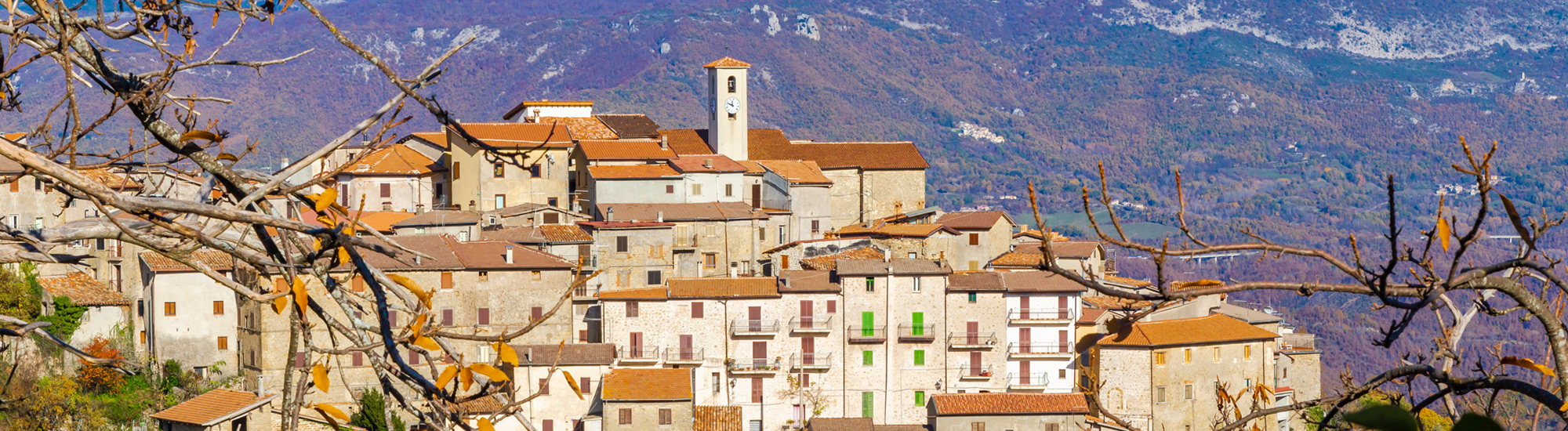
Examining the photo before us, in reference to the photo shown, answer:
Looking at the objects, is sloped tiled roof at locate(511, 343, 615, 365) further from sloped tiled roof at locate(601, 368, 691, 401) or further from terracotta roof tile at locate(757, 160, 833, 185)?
terracotta roof tile at locate(757, 160, 833, 185)

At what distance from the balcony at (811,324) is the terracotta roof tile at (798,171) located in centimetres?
1152

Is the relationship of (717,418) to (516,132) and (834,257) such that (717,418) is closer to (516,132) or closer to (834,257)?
(834,257)

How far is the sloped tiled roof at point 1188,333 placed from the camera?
42.8 meters

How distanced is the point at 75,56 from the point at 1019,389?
4007 cm

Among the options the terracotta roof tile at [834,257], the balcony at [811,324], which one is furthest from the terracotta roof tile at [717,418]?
the terracotta roof tile at [834,257]

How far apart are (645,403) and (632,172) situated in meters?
13.7

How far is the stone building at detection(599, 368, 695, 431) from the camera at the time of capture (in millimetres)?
38719

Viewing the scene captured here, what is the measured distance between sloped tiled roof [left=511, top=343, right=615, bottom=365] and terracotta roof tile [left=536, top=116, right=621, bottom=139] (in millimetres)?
16244

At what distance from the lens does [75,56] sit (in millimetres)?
4973

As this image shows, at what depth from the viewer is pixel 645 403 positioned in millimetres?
38875

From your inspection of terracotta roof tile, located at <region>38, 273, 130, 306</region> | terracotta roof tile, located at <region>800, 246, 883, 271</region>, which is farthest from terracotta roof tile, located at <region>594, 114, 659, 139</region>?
terracotta roof tile, located at <region>38, 273, 130, 306</region>

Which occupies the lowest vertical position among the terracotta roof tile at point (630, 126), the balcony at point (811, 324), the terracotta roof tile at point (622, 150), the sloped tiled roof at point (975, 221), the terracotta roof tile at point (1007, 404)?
the terracotta roof tile at point (1007, 404)

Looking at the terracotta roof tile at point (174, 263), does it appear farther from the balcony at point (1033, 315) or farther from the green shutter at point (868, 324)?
the balcony at point (1033, 315)

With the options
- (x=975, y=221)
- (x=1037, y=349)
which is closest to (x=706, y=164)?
(x=975, y=221)
